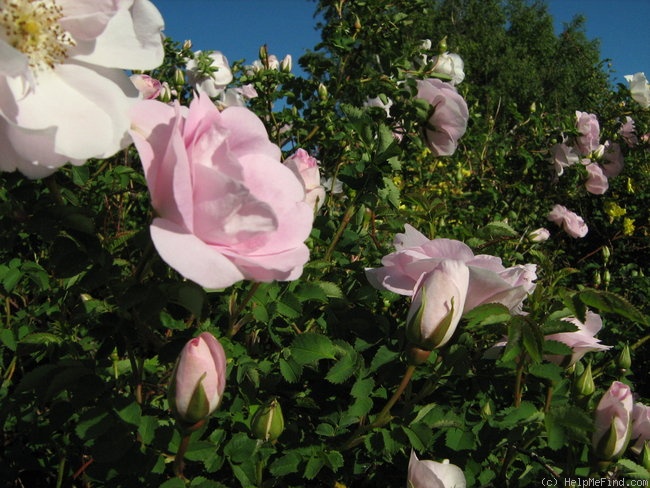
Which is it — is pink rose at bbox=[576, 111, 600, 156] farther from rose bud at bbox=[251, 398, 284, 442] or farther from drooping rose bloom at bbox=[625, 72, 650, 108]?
rose bud at bbox=[251, 398, 284, 442]

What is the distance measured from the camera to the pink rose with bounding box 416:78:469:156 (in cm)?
131

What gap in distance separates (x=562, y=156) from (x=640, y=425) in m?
1.93

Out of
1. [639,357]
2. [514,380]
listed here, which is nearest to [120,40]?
[514,380]

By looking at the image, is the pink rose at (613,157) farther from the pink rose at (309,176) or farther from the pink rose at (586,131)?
the pink rose at (309,176)

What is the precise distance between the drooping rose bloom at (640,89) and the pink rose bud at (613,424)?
9.00 ft

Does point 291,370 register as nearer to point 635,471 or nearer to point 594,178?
Result: point 635,471

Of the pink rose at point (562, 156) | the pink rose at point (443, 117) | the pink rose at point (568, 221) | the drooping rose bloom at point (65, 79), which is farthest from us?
the pink rose at point (568, 221)

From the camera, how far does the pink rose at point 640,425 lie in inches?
44.1

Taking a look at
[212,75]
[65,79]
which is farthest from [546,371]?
[212,75]

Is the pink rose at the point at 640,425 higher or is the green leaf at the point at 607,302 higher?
the green leaf at the point at 607,302

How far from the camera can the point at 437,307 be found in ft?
2.62

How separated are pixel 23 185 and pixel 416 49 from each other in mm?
1285

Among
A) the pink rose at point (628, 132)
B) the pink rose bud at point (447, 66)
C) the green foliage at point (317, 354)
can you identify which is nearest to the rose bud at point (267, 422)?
the green foliage at point (317, 354)

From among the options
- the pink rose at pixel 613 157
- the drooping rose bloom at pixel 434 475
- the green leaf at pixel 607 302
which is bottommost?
the drooping rose bloom at pixel 434 475
